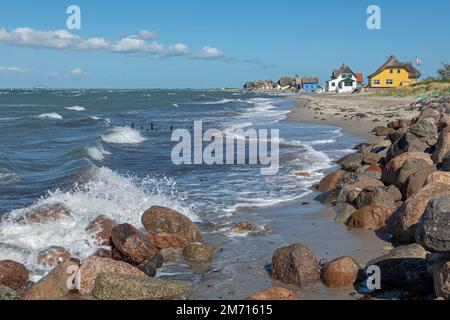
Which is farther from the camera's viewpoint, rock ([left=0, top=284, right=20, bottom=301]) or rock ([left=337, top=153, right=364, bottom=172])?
rock ([left=337, top=153, right=364, bottom=172])

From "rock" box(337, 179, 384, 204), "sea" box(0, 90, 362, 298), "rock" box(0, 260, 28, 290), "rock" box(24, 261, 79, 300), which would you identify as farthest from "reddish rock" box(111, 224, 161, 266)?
"rock" box(337, 179, 384, 204)

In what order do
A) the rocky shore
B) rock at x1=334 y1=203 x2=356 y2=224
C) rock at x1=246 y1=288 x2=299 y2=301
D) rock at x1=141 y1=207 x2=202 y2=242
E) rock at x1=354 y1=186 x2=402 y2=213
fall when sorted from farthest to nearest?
rock at x1=334 y1=203 x2=356 y2=224 → rock at x1=354 y1=186 x2=402 y2=213 → rock at x1=141 y1=207 x2=202 y2=242 → rock at x1=246 y1=288 x2=299 y2=301 → the rocky shore

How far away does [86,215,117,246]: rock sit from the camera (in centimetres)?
988

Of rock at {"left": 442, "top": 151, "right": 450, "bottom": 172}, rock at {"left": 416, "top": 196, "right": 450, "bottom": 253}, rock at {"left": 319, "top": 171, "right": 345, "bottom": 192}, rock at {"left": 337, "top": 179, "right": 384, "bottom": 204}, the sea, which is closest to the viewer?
rock at {"left": 416, "top": 196, "right": 450, "bottom": 253}

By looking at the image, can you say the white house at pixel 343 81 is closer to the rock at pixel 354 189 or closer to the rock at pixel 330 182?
the rock at pixel 330 182

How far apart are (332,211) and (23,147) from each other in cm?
1848

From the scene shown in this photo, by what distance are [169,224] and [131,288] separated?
10.7ft

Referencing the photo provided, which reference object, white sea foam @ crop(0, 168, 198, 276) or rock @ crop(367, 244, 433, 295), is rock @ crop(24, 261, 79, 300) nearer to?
white sea foam @ crop(0, 168, 198, 276)

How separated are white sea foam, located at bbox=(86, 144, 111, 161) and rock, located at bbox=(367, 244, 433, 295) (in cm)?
1662

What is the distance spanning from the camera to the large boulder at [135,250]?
8664 millimetres

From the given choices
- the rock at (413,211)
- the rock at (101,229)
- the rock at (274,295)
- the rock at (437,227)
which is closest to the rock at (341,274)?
the rock at (274,295)

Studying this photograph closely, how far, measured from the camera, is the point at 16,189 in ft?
50.0
